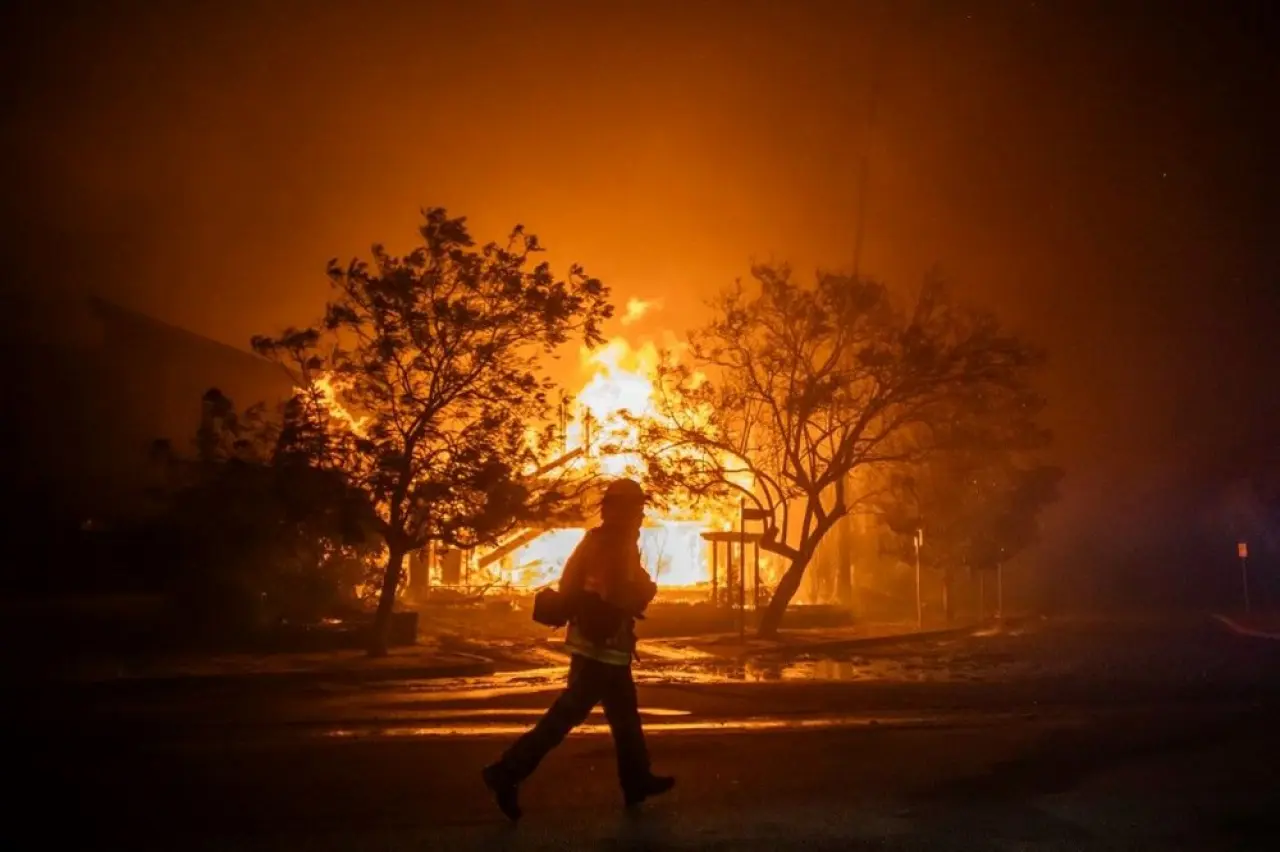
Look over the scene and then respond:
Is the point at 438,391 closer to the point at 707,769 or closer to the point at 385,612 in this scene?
the point at 385,612

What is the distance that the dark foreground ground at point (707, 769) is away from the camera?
5375mm

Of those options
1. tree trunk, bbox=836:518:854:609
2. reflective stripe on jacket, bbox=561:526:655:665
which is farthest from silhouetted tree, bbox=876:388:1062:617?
reflective stripe on jacket, bbox=561:526:655:665

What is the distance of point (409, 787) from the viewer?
21.2 ft

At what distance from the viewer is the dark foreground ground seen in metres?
5.38

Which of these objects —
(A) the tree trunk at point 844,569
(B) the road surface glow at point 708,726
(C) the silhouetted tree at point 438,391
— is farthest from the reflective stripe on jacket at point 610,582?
(A) the tree trunk at point 844,569

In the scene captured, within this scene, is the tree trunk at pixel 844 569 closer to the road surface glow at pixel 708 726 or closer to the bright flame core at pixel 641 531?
the bright flame core at pixel 641 531

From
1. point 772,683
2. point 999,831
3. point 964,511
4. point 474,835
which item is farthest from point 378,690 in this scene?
point 964,511

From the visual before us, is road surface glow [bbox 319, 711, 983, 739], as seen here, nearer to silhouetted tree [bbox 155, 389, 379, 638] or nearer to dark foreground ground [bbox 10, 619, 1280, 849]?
dark foreground ground [bbox 10, 619, 1280, 849]

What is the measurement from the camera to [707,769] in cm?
707

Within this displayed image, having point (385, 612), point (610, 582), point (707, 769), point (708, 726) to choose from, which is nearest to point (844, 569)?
point (385, 612)

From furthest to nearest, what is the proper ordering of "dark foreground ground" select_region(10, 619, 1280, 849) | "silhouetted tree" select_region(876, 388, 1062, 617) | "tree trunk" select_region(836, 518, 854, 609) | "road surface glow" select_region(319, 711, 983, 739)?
"tree trunk" select_region(836, 518, 854, 609) < "silhouetted tree" select_region(876, 388, 1062, 617) < "road surface glow" select_region(319, 711, 983, 739) < "dark foreground ground" select_region(10, 619, 1280, 849)

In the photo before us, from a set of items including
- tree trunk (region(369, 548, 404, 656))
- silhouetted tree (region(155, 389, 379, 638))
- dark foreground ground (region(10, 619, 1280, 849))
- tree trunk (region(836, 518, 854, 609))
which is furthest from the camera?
tree trunk (region(836, 518, 854, 609))

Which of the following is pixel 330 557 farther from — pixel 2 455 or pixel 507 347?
pixel 2 455

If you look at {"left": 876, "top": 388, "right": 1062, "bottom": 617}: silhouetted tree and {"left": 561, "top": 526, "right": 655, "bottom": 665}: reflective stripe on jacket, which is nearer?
{"left": 561, "top": 526, "right": 655, "bottom": 665}: reflective stripe on jacket
